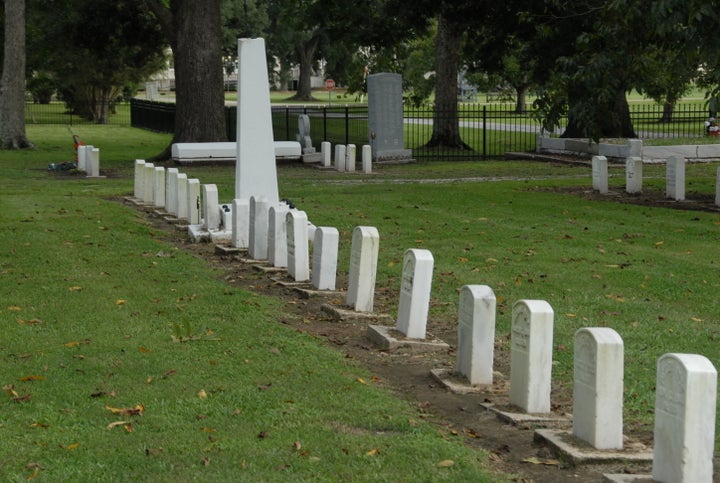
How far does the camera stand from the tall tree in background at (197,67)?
30344 millimetres

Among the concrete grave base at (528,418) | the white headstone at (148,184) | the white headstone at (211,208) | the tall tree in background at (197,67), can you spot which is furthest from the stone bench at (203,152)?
the concrete grave base at (528,418)

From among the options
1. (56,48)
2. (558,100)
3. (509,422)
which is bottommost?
(509,422)

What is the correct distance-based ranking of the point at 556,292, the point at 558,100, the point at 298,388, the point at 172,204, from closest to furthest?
the point at 298,388
the point at 556,292
the point at 172,204
the point at 558,100

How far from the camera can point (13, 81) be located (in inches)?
1452

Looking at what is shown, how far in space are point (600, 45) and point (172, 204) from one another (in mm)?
8399

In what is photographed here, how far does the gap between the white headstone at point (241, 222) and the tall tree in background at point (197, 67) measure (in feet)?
53.9

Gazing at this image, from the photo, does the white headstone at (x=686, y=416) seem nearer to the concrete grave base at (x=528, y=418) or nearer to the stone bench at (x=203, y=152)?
the concrete grave base at (x=528, y=418)

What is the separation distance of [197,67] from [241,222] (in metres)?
16.7

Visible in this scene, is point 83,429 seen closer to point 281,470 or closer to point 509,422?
point 281,470

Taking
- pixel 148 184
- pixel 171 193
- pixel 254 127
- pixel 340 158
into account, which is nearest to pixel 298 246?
pixel 254 127

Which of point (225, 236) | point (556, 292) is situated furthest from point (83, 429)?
point (225, 236)

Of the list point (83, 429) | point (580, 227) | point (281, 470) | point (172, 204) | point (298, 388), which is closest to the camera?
point (281, 470)

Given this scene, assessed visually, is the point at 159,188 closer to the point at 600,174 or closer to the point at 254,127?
the point at 254,127

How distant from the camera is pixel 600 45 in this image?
21391 millimetres
